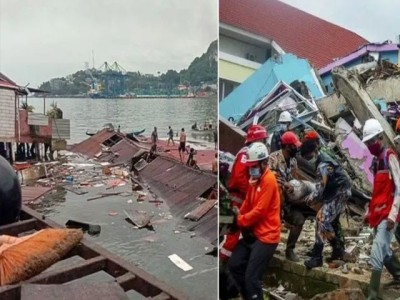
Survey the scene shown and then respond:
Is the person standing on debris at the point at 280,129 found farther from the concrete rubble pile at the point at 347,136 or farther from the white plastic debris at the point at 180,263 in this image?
the white plastic debris at the point at 180,263

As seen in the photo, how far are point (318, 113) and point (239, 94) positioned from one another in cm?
35

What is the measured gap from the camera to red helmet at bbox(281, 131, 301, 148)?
5.90 feet

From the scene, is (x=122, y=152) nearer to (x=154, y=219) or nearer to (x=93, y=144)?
(x=93, y=144)

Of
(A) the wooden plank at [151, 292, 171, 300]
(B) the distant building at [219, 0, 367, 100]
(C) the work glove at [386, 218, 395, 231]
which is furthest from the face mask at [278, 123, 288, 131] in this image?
(A) the wooden plank at [151, 292, 171, 300]

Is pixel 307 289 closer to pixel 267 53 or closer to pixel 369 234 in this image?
pixel 369 234

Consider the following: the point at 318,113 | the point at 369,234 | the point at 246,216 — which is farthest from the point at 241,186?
the point at 369,234

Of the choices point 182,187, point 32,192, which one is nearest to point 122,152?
point 32,192

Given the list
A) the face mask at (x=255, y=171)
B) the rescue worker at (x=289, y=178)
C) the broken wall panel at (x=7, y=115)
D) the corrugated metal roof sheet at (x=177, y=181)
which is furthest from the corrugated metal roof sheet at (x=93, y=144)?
the face mask at (x=255, y=171)

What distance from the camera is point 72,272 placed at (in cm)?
191

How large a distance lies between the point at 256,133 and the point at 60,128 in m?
11.4

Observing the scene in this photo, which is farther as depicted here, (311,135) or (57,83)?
(57,83)

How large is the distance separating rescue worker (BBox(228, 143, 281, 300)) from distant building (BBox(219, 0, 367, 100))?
0.99 feet

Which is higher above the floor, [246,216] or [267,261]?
[246,216]

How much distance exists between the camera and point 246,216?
1782 mm
